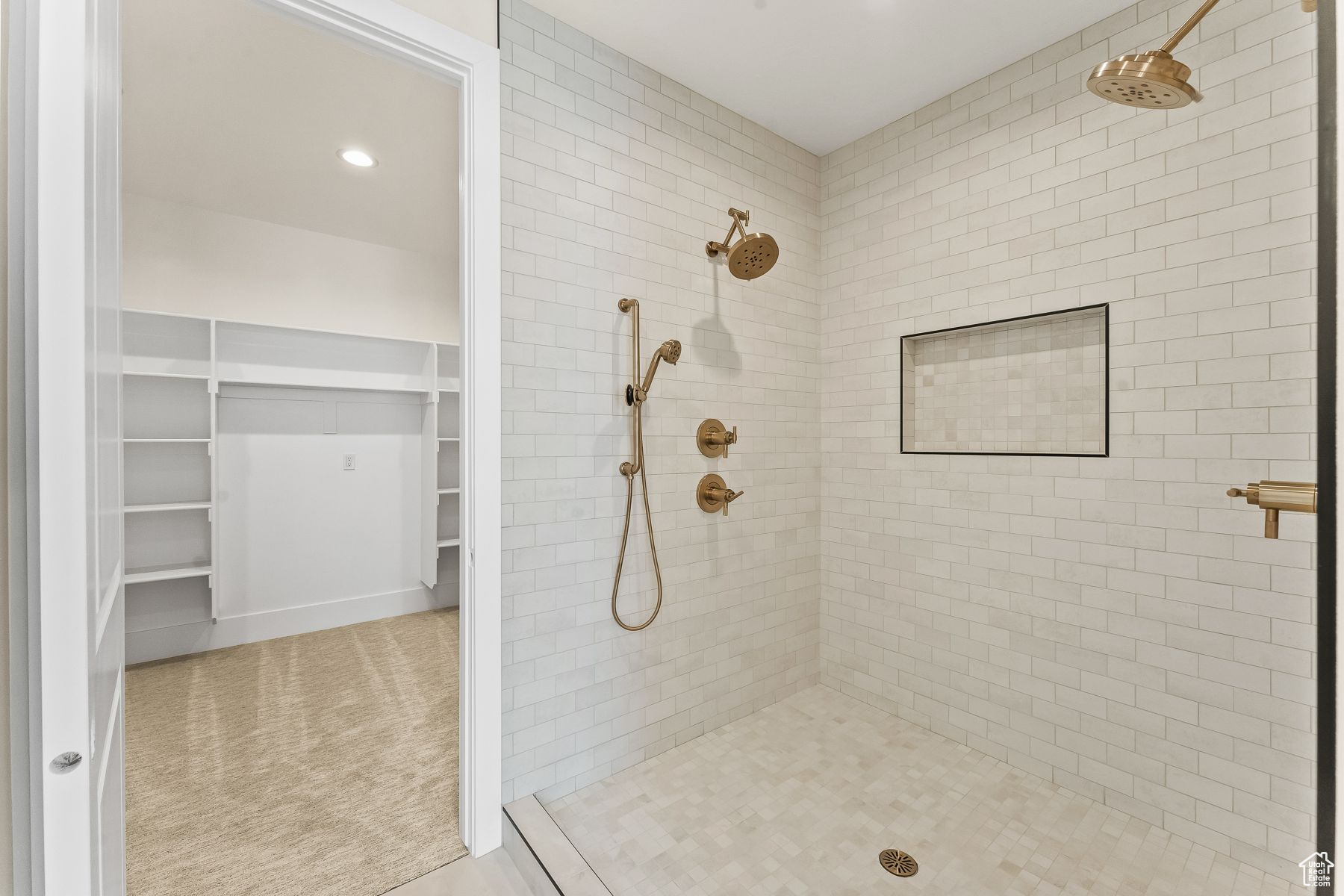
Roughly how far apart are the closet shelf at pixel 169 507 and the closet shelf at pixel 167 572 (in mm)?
326

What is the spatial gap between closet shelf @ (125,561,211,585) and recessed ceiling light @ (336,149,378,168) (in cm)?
240

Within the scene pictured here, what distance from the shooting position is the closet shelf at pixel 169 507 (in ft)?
9.95

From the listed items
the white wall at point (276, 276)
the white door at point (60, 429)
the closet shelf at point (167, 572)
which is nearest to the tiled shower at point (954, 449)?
the white door at point (60, 429)

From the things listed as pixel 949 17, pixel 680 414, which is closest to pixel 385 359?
pixel 680 414

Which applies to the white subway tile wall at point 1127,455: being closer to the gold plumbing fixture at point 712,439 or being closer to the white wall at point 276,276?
the gold plumbing fixture at point 712,439

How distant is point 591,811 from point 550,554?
0.83 meters

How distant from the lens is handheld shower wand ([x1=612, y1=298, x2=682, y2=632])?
1.97 metres

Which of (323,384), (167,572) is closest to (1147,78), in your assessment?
(323,384)

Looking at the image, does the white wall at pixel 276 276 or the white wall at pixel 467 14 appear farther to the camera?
the white wall at pixel 276 276

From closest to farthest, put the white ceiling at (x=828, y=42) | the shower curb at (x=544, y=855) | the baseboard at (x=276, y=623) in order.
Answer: the shower curb at (x=544, y=855), the white ceiling at (x=828, y=42), the baseboard at (x=276, y=623)

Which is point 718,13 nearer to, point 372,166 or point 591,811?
point 372,166

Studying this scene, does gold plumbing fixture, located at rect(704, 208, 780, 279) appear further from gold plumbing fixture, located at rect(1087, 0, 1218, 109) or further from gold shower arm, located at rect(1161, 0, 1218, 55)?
gold shower arm, located at rect(1161, 0, 1218, 55)

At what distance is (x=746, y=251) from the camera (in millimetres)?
2074

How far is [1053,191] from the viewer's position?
193 cm
